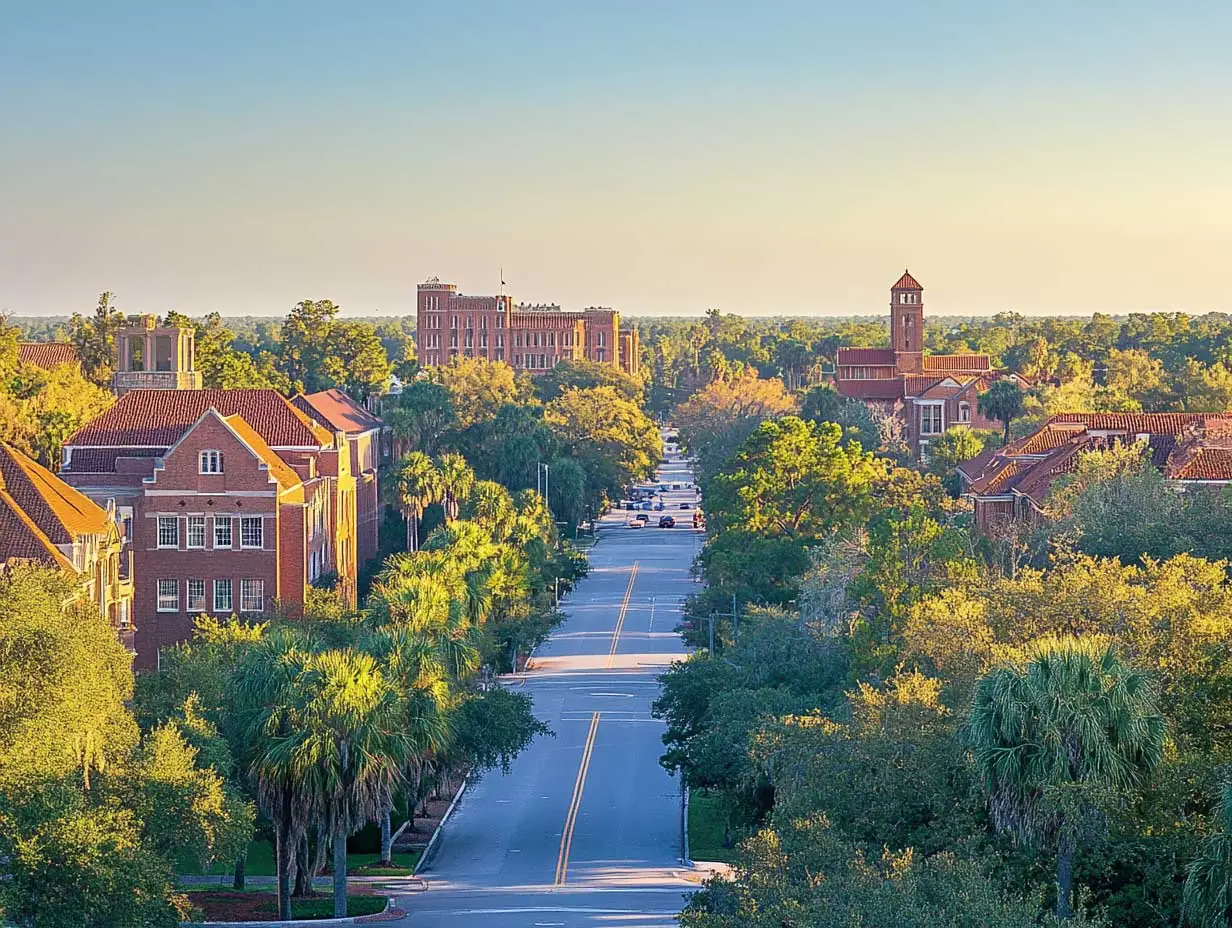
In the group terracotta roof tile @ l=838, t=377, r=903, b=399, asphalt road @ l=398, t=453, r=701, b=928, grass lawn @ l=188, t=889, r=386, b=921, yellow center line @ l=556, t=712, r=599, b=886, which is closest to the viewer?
grass lawn @ l=188, t=889, r=386, b=921

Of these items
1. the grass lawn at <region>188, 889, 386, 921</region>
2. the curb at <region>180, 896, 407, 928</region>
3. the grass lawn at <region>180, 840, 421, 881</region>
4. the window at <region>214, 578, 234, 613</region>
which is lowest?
the grass lawn at <region>180, 840, 421, 881</region>

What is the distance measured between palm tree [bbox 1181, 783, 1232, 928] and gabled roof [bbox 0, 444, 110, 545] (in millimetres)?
39121

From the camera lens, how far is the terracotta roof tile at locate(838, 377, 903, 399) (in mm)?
148625

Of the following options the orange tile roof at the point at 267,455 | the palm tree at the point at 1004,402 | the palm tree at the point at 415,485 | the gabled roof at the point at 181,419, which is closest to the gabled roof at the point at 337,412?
the palm tree at the point at 415,485

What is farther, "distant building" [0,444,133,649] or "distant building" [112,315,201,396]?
"distant building" [112,315,201,396]

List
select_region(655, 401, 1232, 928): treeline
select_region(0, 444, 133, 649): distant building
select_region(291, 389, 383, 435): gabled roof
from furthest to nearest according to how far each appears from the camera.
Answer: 1. select_region(291, 389, 383, 435): gabled roof
2. select_region(0, 444, 133, 649): distant building
3. select_region(655, 401, 1232, 928): treeline

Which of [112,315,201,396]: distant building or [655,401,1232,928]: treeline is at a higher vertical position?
[112,315,201,396]: distant building

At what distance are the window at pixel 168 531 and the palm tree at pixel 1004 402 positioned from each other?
62.6m

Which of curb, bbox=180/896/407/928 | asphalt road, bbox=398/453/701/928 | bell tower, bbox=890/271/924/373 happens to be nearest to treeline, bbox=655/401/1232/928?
asphalt road, bbox=398/453/701/928

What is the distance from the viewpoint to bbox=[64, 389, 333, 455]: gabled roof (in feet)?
237

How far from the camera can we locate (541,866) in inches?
1817

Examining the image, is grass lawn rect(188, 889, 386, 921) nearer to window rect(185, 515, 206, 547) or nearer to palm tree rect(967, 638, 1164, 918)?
palm tree rect(967, 638, 1164, 918)

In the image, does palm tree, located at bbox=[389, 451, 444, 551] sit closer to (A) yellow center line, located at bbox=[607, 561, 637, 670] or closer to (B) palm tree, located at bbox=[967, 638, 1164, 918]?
(A) yellow center line, located at bbox=[607, 561, 637, 670]

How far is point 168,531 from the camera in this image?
2667 inches
